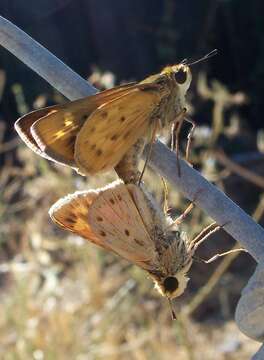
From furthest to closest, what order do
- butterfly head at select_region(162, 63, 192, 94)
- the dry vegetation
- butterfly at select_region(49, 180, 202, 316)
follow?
the dry vegetation → butterfly head at select_region(162, 63, 192, 94) → butterfly at select_region(49, 180, 202, 316)

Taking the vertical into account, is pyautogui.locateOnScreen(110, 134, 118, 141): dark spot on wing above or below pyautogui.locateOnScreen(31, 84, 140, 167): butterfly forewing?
below

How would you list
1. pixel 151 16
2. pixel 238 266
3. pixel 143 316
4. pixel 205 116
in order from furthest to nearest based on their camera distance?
pixel 151 16, pixel 205 116, pixel 238 266, pixel 143 316

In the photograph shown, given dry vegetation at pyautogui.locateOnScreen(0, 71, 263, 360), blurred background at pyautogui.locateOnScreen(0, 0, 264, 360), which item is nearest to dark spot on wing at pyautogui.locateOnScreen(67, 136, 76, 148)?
blurred background at pyautogui.locateOnScreen(0, 0, 264, 360)

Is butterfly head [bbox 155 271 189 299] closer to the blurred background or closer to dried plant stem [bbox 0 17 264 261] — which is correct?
dried plant stem [bbox 0 17 264 261]

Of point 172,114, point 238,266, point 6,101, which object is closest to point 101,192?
point 172,114

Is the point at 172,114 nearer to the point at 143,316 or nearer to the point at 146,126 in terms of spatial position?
the point at 146,126

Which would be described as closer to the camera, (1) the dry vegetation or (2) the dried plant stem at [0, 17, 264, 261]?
(2) the dried plant stem at [0, 17, 264, 261]
